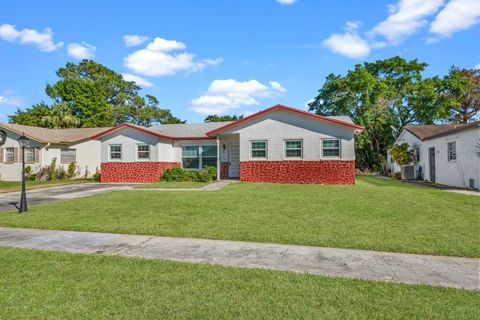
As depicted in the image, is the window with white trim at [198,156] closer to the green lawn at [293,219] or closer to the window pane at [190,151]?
the window pane at [190,151]

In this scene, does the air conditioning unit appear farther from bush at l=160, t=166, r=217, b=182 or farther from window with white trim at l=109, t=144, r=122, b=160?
window with white trim at l=109, t=144, r=122, b=160

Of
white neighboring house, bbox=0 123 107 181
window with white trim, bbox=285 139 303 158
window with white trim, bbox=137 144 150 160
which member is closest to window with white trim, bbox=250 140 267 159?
window with white trim, bbox=285 139 303 158

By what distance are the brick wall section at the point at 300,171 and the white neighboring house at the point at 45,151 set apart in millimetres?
14334

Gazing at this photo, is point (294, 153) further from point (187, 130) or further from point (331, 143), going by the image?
point (187, 130)

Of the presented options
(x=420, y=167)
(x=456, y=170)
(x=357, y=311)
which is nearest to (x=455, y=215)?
(x=357, y=311)

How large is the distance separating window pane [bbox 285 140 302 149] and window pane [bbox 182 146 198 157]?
6792 millimetres

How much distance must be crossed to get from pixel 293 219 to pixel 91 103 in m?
40.9

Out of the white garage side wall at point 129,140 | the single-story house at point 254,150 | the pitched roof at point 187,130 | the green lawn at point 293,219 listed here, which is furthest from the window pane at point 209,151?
the green lawn at point 293,219

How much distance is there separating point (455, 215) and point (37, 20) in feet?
64.3

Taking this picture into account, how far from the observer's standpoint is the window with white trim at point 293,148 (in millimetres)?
19141

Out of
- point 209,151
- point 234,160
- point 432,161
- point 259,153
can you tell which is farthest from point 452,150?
point 209,151

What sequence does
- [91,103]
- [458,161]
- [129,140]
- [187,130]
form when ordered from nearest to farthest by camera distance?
[458,161], [129,140], [187,130], [91,103]

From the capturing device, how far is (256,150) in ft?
64.8

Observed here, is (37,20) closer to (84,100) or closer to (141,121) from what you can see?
(84,100)
